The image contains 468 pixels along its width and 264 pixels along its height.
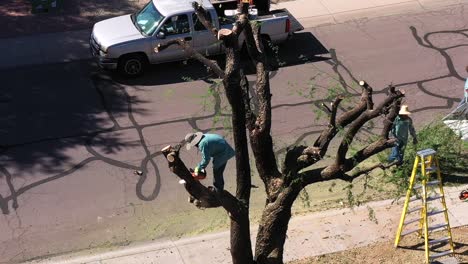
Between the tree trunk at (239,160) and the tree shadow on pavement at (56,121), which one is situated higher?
the tree trunk at (239,160)

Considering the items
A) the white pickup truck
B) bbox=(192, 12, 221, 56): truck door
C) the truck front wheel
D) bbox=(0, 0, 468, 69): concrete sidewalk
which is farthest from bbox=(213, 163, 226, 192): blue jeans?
bbox=(0, 0, 468, 69): concrete sidewalk

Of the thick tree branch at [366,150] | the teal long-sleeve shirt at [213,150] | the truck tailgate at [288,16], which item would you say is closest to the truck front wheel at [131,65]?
the truck tailgate at [288,16]

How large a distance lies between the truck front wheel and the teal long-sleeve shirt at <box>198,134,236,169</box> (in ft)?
17.5

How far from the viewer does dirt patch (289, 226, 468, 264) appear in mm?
9336

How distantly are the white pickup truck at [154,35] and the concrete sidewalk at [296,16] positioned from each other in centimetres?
134

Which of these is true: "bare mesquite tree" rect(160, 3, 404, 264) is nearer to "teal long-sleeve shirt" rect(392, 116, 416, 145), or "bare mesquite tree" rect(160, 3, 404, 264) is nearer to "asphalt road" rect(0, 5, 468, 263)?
"asphalt road" rect(0, 5, 468, 263)

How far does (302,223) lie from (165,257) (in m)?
2.07

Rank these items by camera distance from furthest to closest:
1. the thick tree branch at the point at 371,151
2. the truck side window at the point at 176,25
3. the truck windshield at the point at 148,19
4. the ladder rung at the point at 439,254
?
the truck windshield at the point at 148,19
the truck side window at the point at 176,25
the ladder rung at the point at 439,254
the thick tree branch at the point at 371,151

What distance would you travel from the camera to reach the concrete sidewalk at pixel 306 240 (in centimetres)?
970

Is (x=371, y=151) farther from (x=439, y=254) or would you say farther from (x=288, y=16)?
(x=288, y=16)

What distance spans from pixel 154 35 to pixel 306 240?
6.42 meters

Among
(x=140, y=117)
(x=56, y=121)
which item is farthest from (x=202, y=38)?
(x=56, y=121)

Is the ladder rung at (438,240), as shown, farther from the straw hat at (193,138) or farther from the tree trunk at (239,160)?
the straw hat at (193,138)

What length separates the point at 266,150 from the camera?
7488 millimetres
